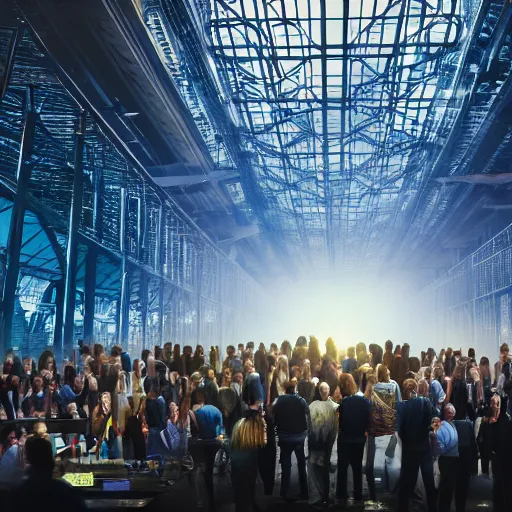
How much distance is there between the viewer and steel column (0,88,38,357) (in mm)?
10086

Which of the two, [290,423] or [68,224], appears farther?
[68,224]

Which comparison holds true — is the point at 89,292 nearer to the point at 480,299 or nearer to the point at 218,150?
the point at 218,150

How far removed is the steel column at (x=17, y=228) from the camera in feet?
33.1

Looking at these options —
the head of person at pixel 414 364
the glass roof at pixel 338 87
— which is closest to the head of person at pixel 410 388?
the head of person at pixel 414 364

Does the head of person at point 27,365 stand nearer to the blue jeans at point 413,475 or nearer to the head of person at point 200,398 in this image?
the head of person at point 200,398

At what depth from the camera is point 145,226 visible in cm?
1702

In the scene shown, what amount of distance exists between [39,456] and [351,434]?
206 inches

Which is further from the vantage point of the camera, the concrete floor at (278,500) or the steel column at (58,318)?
the steel column at (58,318)

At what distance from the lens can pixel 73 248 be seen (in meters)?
12.6

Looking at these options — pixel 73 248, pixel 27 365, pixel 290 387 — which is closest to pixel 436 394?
pixel 290 387

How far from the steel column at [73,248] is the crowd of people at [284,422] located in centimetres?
44

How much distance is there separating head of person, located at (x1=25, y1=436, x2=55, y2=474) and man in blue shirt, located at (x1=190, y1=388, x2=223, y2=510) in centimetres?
479

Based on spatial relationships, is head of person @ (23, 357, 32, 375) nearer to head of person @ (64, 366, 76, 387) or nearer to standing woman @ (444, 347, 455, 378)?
head of person @ (64, 366, 76, 387)

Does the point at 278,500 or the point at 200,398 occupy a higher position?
the point at 200,398
